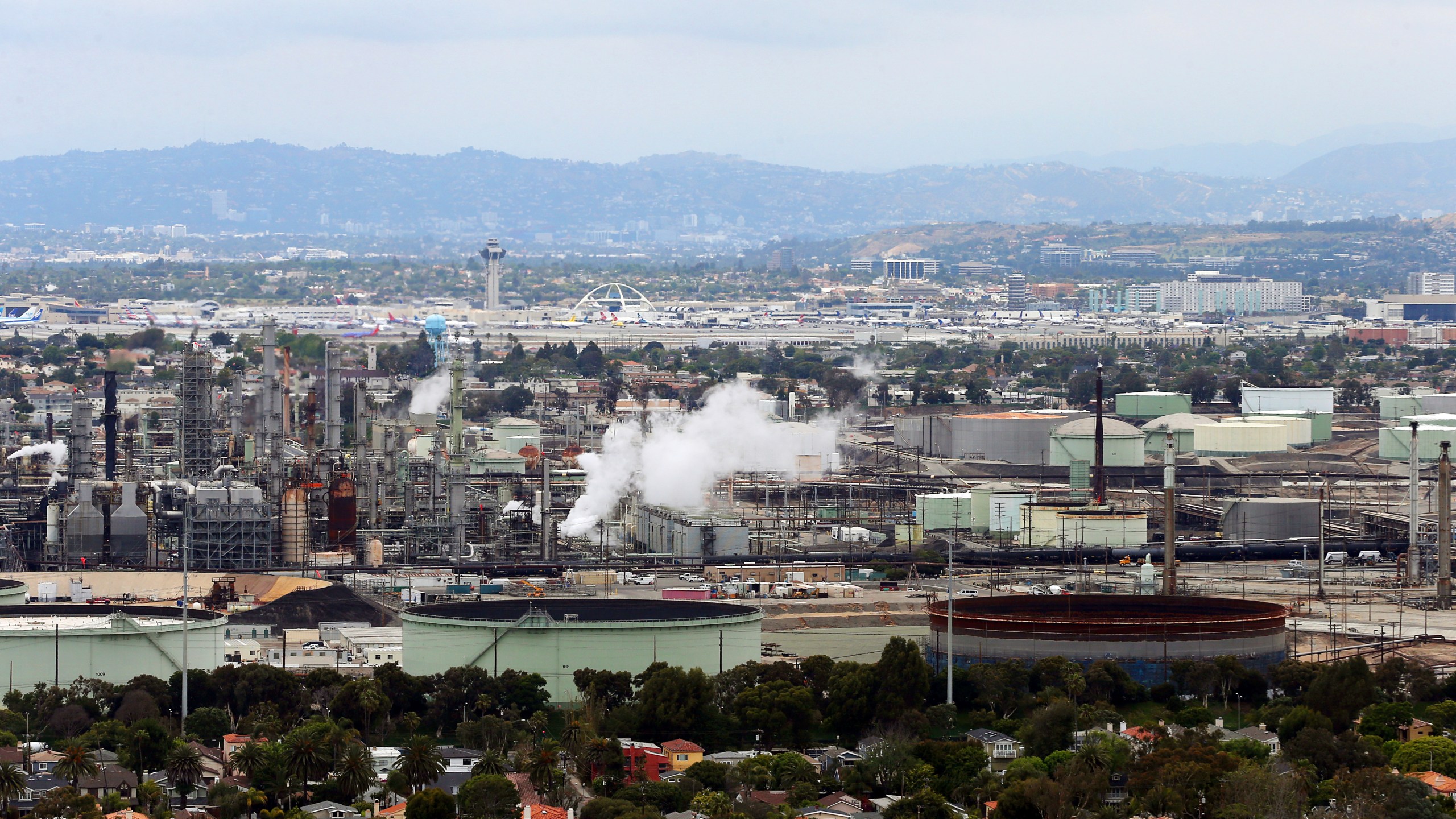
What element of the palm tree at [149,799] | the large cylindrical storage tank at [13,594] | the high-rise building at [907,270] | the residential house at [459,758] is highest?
the high-rise building at [907,270]

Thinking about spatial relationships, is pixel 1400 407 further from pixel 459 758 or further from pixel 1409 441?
pixel 459 758

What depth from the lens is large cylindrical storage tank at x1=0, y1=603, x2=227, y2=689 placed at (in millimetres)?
30938

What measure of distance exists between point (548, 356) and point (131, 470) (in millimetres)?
53059

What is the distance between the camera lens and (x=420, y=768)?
25.1 m

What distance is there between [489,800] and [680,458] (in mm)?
26973

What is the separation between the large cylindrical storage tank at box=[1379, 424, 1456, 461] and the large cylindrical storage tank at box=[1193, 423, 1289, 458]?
2.81 m

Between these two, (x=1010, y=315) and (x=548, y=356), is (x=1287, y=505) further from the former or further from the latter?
(x=1010, y=315)

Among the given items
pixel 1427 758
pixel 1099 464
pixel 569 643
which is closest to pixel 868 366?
pixel 1099 464

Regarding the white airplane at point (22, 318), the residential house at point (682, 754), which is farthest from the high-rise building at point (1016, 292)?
the residential house at point (682, 754)

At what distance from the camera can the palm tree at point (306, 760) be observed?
2520 centimetres

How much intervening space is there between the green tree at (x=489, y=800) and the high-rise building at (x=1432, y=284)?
438 feet

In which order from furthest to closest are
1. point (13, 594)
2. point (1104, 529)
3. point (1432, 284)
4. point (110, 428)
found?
point (1432, 284) < point (110, 428) < point (1104, 529) < point (13, 594)

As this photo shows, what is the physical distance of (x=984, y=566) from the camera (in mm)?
45812

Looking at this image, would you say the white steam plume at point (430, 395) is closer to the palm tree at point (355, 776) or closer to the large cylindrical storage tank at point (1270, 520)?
the large cylindrical storage tank at point (1270, 520)
